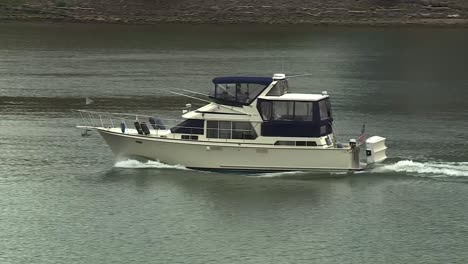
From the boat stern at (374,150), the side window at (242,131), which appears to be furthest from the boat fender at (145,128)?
the boat stern at (374,150)

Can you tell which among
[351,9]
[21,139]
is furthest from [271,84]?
[351,9]

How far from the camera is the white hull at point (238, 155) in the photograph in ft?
158

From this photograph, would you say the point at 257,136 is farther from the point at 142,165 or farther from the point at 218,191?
the point at 142,165

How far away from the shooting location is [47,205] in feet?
148

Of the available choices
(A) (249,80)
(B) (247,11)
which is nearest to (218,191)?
(A) (249,80)

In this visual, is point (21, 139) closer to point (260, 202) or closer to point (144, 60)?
point (260, 202)

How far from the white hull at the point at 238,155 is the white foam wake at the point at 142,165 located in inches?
8.0

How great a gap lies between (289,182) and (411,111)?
960 inches

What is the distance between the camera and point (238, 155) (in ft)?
160

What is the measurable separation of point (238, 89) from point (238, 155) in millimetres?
3237

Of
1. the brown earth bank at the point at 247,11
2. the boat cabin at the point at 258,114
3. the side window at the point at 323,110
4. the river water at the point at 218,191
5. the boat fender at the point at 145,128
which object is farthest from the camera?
the brown earth bank at the point at 247,11

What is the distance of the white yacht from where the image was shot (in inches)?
1900

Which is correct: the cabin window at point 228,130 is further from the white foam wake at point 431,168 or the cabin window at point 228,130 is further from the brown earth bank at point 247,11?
the brown earth bank at point 247,11

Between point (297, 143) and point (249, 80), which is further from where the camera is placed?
point (249, 80)
